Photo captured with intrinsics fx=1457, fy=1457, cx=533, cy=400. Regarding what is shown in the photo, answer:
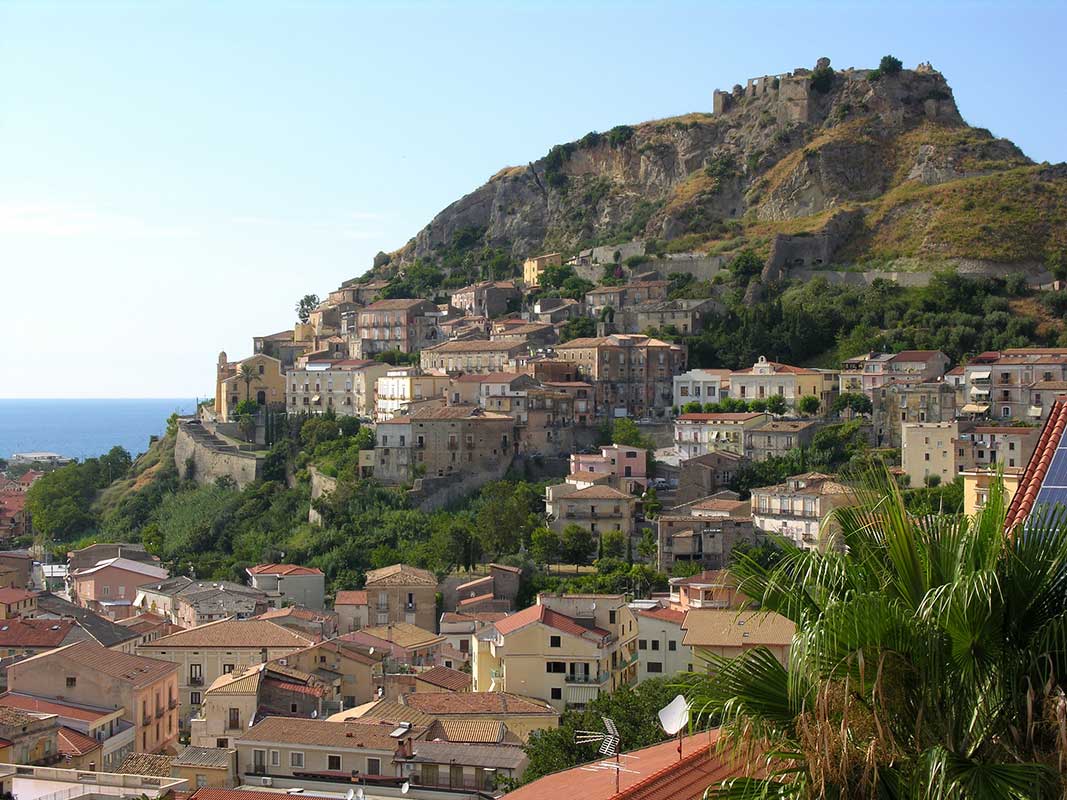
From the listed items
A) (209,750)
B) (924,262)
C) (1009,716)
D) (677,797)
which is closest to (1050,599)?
(1009,716)

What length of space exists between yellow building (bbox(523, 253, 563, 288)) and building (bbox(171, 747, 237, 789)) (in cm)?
7628

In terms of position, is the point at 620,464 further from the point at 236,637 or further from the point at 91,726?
the point at 91,726

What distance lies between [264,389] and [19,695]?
2222 inches

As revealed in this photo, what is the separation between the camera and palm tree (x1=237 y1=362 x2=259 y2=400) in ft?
287

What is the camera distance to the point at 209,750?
95.8 ft

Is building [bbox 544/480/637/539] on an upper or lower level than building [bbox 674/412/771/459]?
lower

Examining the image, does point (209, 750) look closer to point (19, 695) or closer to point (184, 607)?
point (19, 695)

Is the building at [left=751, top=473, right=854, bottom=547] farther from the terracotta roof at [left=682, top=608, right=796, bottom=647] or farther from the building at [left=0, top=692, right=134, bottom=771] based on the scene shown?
the building at [left=0, top=692, right=134, bottom=771]

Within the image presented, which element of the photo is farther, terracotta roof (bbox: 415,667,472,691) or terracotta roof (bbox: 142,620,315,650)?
terracotta roof (bbox: 142,620,315,650)

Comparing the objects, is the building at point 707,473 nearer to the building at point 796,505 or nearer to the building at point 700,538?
the building at point 796,505

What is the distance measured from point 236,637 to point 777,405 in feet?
118

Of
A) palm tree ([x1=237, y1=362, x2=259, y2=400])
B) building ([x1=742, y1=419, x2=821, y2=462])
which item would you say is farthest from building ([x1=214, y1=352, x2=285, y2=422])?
building ([x1=742, y1=419, x2=821, y2=462])

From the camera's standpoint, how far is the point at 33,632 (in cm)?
4059

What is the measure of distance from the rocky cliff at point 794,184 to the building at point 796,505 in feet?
109
